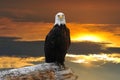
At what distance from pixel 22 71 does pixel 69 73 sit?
4.58ft

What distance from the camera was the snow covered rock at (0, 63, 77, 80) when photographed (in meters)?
10.3

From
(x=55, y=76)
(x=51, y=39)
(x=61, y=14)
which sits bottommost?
(x=55, y=76)

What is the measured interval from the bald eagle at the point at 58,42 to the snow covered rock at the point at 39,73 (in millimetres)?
1020

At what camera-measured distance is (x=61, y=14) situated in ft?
41.2

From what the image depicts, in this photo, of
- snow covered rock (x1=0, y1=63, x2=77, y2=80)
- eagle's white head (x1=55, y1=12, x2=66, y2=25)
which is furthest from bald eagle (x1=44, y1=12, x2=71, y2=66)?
snow covered rock (x1=0, y1=63, x2=77, y2=80)

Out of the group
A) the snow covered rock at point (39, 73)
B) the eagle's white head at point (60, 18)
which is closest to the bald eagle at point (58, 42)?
the eagle's white head at point (60, 18)

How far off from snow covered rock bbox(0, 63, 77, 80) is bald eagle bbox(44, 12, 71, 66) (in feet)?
3.35

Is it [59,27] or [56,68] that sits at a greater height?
[59,27]

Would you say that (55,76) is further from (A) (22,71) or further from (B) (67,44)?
(B) (67,44)

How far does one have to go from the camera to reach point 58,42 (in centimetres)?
1226

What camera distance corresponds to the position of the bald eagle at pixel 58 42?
12234mm

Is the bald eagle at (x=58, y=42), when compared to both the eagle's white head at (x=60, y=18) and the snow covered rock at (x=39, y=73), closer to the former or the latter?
the eagle's white head at (x=60, y=18)

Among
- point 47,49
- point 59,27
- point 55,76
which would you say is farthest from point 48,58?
point 55,76

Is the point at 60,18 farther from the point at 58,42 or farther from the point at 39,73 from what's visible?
the point at 39,73
